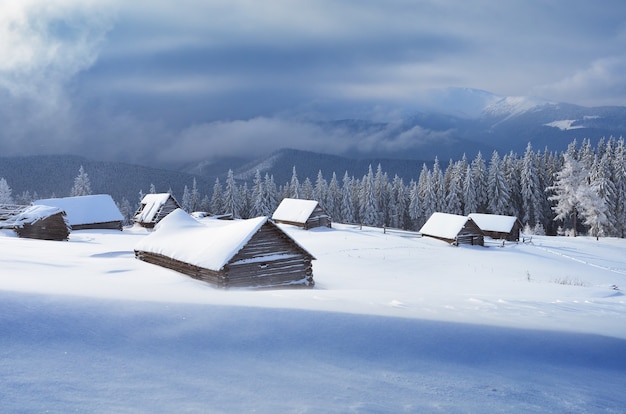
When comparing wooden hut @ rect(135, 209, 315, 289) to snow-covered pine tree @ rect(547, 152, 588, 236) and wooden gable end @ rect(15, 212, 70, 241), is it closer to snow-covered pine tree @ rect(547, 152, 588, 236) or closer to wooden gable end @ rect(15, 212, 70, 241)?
wooden gable end @ rect(15, 212, 70, 241)

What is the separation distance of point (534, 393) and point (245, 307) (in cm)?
478

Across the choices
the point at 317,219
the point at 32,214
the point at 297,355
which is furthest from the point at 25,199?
the point at 297,355

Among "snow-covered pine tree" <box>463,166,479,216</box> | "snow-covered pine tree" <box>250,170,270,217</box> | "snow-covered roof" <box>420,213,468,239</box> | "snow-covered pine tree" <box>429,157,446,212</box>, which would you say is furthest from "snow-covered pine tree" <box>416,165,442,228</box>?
"snow-covered roof" <box>420,213,468,239</box>

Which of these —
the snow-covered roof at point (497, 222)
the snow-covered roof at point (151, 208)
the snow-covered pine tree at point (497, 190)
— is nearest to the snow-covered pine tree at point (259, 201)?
the snow-covered roof at point (151, 208)

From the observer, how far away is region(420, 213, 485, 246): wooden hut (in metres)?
49.3

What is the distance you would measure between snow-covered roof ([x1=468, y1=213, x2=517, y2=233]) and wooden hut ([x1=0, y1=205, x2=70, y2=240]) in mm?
52485

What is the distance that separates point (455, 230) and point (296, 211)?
2254 cm

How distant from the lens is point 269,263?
21453 millimetres

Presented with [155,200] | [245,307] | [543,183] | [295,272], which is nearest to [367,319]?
[245,307]

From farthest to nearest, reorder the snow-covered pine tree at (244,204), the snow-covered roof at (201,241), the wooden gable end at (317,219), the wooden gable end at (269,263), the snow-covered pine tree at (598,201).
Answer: the snow-covered pine tree at (244,204) → the snow-covered pine tree at (598,201) → the wooden gable end at (317,219) → the wooden gable end at (269,263) → the snow-covered roof at (201,241)

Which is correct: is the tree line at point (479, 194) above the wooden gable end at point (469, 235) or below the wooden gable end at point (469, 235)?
above

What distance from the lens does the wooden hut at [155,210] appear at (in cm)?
5700

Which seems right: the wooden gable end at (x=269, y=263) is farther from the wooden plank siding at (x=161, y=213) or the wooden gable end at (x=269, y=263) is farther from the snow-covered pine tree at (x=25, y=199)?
the snow-covered pine tree at (x=25, y=199)

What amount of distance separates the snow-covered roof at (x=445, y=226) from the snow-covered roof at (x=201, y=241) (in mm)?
34605
